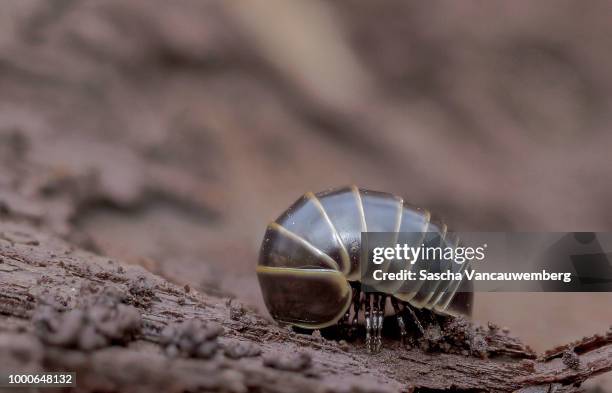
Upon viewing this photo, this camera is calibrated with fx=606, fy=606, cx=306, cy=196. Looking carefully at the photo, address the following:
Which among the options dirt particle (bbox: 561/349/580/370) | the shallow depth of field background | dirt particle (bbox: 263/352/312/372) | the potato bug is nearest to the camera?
dirt particle (bbox: 263/352/312/372)

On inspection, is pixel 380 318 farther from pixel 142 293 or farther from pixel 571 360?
pixel 142 293

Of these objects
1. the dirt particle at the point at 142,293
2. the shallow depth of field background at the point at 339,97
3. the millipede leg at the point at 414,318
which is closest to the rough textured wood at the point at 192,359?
the dirt particle at the point at 142,293

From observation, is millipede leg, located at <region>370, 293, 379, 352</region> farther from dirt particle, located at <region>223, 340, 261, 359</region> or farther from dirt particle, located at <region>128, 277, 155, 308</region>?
dirt particle, located at <region>128, 277, 155, 308</region>

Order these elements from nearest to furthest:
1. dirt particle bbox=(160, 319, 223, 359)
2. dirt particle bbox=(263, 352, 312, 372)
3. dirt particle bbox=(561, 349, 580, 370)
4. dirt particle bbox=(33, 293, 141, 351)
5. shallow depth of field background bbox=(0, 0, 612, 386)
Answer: dirt particle bbox=(33, 293, 141, 351), dirt particle bbox=(160, 319, 223, 359), dirt particle bbox=(263, 352, 312, 372), dirt particle bbox=(561, 349, 580, 370), shallow depth of field background bbox=(0, 0, 612, 386)

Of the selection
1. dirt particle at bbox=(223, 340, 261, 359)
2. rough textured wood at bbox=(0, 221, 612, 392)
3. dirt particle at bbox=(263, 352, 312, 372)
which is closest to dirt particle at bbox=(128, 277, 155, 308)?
rough textured wood at bbox=(0, 221, 612, 392)

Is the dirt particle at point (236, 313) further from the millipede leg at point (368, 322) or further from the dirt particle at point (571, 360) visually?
the dirt particle at point (571, 360)

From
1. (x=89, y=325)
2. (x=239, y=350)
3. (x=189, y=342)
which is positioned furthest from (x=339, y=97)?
(x=89, y=325)

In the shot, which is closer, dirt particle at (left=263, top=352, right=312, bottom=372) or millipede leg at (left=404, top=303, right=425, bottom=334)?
dirt particle at (left=263, top=352, right=312, bottom=372)
